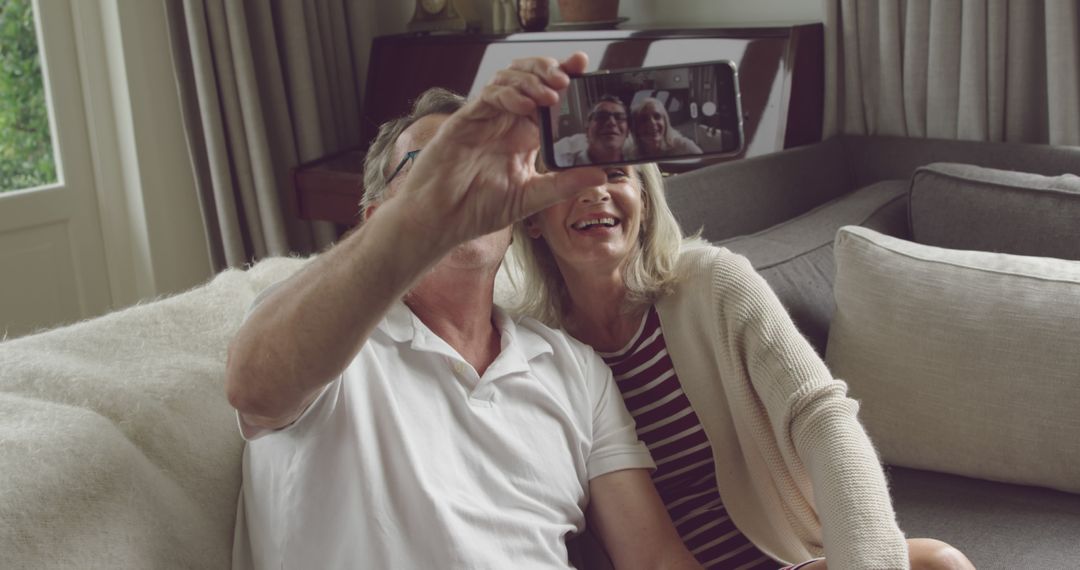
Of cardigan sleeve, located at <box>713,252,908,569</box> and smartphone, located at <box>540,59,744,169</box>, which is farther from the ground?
smartphone, located at <box>540,59,744,169</box>

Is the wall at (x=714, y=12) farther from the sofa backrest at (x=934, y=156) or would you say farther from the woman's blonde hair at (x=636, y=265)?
the woman's blonde hair at (x=636, y=265)

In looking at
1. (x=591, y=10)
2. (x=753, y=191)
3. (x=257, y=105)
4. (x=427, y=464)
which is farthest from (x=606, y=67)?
(x=427, y=464)

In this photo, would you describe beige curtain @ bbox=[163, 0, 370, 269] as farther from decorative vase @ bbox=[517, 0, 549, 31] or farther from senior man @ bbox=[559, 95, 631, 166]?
senior man @ bbox=[559, 95, 631, 166]

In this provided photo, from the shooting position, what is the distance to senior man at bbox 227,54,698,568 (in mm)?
997

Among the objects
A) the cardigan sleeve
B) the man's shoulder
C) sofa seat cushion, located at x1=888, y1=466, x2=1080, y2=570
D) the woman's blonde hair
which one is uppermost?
the woman's blonde hair

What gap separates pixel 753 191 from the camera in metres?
2.23

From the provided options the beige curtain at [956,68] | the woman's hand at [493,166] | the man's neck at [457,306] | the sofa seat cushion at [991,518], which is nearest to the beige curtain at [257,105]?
Result: the beige curtain at [956,68]

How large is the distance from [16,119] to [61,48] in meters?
0.24

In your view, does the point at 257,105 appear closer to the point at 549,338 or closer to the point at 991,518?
the point at 549,338

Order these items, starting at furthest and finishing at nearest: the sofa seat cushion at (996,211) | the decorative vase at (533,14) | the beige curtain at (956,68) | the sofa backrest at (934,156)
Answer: the decorative vase at (533,14) < the beige curtain at (956,68) < the sofa backrest at (934,156) < the sofa seat cushion at (996,211)

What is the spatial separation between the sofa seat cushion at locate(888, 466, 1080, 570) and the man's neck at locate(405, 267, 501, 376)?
720 millimetres

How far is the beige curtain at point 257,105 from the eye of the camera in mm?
3154

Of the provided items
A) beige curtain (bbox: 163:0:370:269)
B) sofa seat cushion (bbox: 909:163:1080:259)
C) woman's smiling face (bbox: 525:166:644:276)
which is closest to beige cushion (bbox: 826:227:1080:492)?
sofa seat cushion (bbox: 909:163:1080:259)

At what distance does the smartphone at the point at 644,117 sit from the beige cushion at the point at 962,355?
2.41 feet
